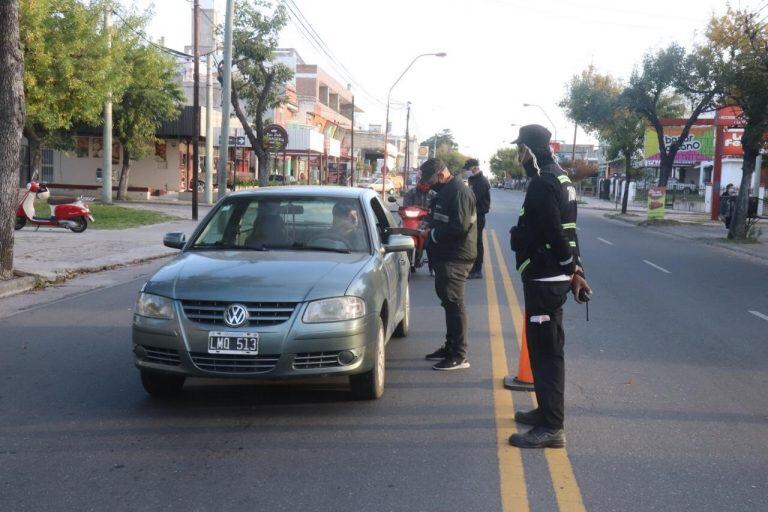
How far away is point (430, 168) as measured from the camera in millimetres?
7363

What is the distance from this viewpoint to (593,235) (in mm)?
26078

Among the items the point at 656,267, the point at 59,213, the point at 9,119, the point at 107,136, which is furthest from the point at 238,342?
the point at 107,136

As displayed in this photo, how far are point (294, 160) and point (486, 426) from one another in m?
55.4

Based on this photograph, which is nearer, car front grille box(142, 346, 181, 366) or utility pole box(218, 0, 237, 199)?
car front grille box(142, 346, 181, 366)

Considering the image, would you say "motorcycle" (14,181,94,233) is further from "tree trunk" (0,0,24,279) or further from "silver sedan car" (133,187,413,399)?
"silver sedan car" (133,187,413,399)

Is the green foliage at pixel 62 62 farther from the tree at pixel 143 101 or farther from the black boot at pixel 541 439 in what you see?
the black boot at pixel 541 439

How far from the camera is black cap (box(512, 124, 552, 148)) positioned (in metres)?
5.22

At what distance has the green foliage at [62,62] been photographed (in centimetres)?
2205

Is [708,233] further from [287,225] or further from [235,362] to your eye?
[235,362]

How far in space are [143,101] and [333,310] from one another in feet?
98.8

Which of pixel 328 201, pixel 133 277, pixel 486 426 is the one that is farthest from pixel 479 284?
pixel 486 426

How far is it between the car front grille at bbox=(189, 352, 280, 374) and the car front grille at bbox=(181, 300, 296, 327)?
0.21 m

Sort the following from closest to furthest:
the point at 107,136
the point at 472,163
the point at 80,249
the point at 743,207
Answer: the point at 472,163 → the point at 80,249 → the point at 743,207 → the point at 107,136

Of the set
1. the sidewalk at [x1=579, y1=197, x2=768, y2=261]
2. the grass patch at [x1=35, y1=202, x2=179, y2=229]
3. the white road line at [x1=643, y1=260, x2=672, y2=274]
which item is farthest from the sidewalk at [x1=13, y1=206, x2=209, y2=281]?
the sidewalk at [x1=579, y1=197, x2=768, y2=261]
